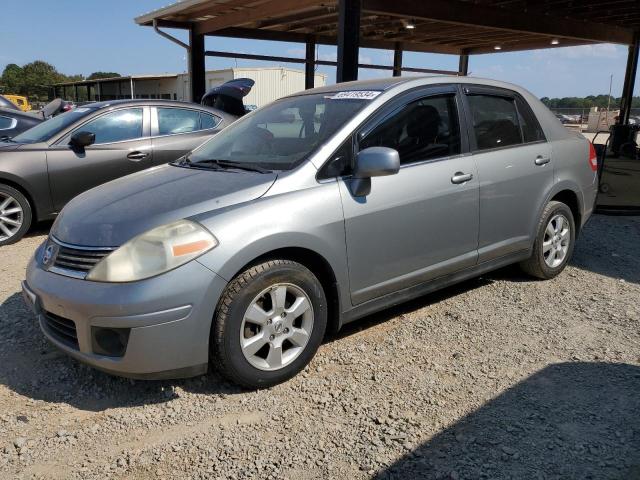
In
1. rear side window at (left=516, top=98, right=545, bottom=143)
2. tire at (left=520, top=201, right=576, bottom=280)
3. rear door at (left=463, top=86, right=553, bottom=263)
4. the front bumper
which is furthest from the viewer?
tire at (left=520, top=201, right=576, bottom=280)

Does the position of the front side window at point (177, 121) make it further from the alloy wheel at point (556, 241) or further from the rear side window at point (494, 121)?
the alloy wheel at point (556, 241)

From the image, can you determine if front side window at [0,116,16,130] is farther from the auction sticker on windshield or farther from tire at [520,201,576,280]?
tire at [520,201,576,280]

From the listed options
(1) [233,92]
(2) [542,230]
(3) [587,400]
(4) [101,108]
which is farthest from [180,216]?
(1) [233,92]

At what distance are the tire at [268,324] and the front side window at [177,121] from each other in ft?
14.3

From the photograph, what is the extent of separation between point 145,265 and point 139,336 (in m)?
0.34

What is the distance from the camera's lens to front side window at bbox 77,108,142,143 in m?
6.42

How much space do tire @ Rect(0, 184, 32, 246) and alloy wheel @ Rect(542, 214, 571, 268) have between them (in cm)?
525

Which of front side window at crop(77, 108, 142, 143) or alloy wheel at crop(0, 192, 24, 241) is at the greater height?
front side window at crop(77, 108, 142, 143)

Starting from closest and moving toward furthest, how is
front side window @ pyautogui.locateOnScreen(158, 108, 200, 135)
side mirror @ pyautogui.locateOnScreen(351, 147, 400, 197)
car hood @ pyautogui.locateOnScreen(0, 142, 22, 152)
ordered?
side mirror @ pyautogui.locateOnScreen(351, 147, 400, 197) < car hood @ pyautogui.locateOnScreen(0, 142, 22, 152) < front side window @ pyautogui.locateOnScreen(158, 108, 200, 135)

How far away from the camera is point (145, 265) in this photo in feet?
8.80

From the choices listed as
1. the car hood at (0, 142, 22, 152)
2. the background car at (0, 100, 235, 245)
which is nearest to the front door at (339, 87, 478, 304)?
A: the background car at (0, 100, 235, 245)

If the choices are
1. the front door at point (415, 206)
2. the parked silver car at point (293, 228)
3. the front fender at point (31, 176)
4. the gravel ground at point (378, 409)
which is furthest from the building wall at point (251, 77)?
the gravel ground at point (378, 409)

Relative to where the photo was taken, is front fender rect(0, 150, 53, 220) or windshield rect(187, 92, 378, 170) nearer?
windshield rect(187, 92, 378, 170)

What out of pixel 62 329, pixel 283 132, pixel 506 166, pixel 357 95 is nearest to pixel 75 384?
pixel 62 329
